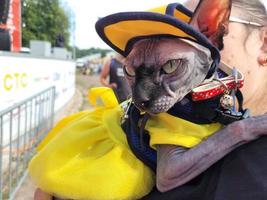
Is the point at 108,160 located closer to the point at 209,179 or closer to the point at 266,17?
the point at 209,179

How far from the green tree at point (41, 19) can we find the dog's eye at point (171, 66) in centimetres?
497

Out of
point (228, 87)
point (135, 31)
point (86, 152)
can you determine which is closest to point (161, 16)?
point (135, 31)

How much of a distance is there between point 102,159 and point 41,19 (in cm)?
773

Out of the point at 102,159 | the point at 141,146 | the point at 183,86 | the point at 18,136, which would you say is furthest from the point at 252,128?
the point at 18,136

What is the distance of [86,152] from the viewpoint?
1274mm

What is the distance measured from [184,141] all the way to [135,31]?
0.32 meters

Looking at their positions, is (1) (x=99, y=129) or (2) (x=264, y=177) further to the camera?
(1) (x=99, y=129)

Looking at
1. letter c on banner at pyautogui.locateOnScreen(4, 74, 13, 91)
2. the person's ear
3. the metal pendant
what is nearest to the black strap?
the metal pendant

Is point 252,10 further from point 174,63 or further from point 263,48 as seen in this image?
point 174,63

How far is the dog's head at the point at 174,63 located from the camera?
1.04 m

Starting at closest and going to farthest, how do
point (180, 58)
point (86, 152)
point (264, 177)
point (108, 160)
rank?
1. point (264, 177)
2. point (180, 58)
3. point (108, 160)
4. point (86, 152)

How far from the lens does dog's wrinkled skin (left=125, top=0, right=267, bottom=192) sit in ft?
3.29

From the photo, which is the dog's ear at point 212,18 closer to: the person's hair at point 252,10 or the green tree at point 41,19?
the person's hair at point 252,10

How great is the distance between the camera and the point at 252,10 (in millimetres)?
1105
